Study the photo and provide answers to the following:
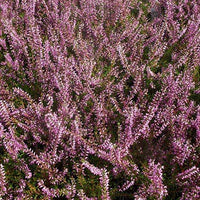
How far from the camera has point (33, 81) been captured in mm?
2488

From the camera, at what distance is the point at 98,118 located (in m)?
2.00

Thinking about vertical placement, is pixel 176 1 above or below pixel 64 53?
above

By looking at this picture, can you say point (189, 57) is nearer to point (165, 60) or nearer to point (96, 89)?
point (165, 60)

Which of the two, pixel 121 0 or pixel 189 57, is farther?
pixel 121 0

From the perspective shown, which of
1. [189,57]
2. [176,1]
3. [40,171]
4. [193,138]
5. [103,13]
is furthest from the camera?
[176,1]

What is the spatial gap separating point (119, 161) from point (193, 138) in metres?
0.77

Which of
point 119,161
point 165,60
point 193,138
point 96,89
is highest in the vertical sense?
point 165,60

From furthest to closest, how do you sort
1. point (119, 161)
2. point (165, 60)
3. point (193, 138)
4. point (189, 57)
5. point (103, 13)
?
point (103, 13)
point (165, 60)
point (189, 57)
point (193, 138)
point (119, 161)

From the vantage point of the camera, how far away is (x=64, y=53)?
2676 mm

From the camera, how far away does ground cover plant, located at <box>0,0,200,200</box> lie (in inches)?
68.7

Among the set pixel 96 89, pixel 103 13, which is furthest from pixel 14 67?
pixel 103 13

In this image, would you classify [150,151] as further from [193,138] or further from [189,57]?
[189,57]

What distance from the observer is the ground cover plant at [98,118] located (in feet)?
5.72

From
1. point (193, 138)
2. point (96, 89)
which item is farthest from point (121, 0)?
point (193, 138)
